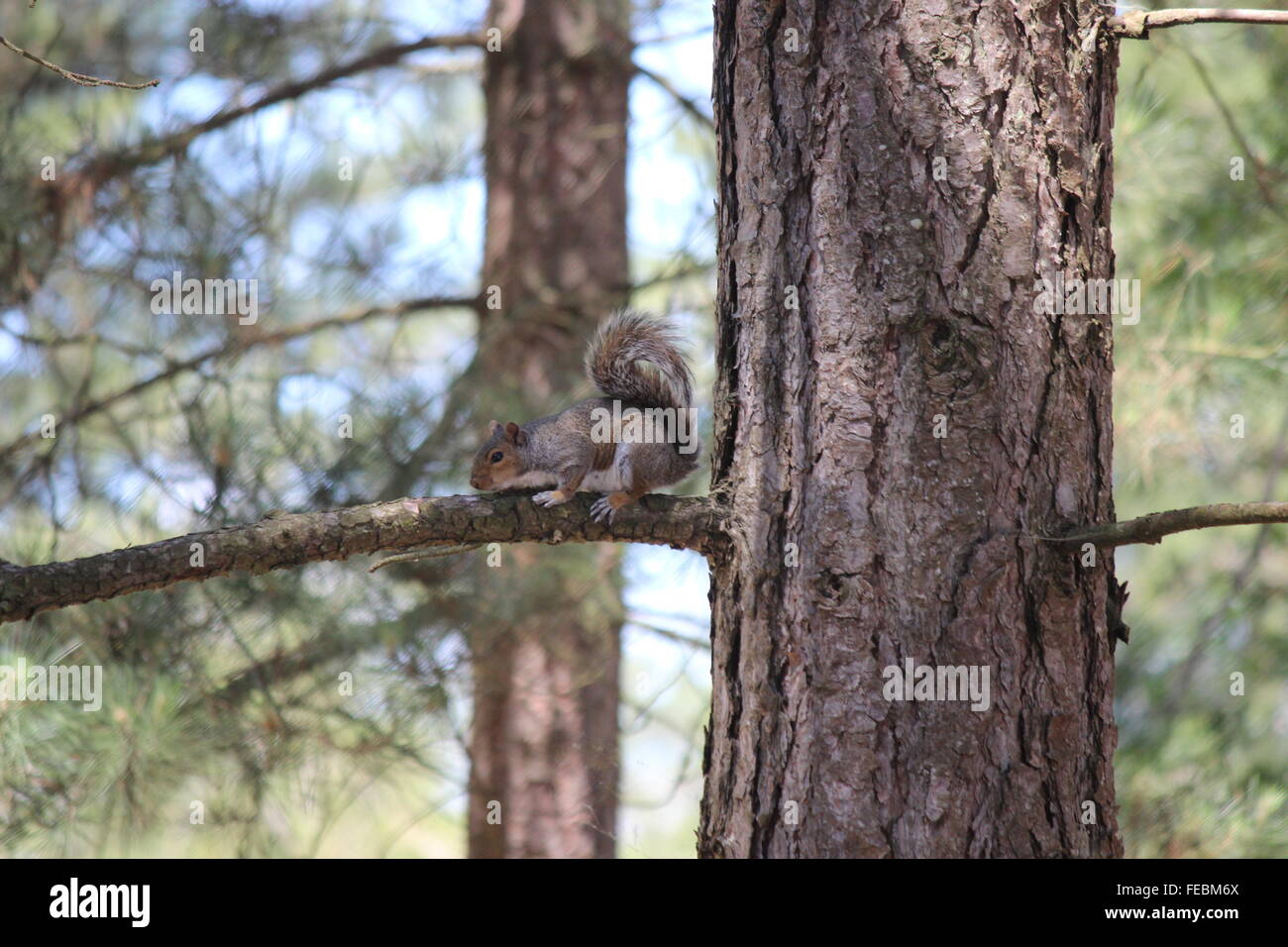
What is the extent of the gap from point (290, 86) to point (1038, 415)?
2.76 metres

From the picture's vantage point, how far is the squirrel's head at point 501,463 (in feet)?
7.80

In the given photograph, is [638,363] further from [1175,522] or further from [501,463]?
[1175,522]

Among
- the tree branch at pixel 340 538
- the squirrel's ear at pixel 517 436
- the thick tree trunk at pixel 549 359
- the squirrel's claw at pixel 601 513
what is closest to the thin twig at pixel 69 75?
the tree branch at pixel 340 538

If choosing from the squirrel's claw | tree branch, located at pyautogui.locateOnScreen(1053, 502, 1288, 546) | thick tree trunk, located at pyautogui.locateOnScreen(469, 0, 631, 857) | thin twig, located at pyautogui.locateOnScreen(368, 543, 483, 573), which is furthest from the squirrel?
thick tree trunk, located at pyautogui.locateOnScreen(469, 0, 631, 857)

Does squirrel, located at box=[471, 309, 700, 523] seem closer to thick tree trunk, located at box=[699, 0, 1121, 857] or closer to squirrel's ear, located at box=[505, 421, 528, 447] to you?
squirrel's ear, located at box=[505, 421, 528, 447]

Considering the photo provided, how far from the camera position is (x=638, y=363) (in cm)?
218

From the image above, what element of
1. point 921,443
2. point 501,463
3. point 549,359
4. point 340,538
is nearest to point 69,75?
point 340,538

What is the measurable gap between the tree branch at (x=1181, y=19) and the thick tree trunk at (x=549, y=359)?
2.06 metres

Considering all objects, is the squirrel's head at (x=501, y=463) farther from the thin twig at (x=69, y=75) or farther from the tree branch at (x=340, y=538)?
the thin twig at (x=69, y=75)

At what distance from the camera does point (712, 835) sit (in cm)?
148

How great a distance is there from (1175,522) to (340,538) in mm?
936

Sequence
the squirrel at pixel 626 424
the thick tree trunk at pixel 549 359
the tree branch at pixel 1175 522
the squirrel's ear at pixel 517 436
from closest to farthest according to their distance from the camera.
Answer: the tree branch at pixel 1175 522 → the squirrel at pixel 626 424 → the squirrel's ear at pixel 517 436 → the thick tree trunk at pixel 549 359

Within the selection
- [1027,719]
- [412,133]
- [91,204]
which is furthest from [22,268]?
[1027,719]
